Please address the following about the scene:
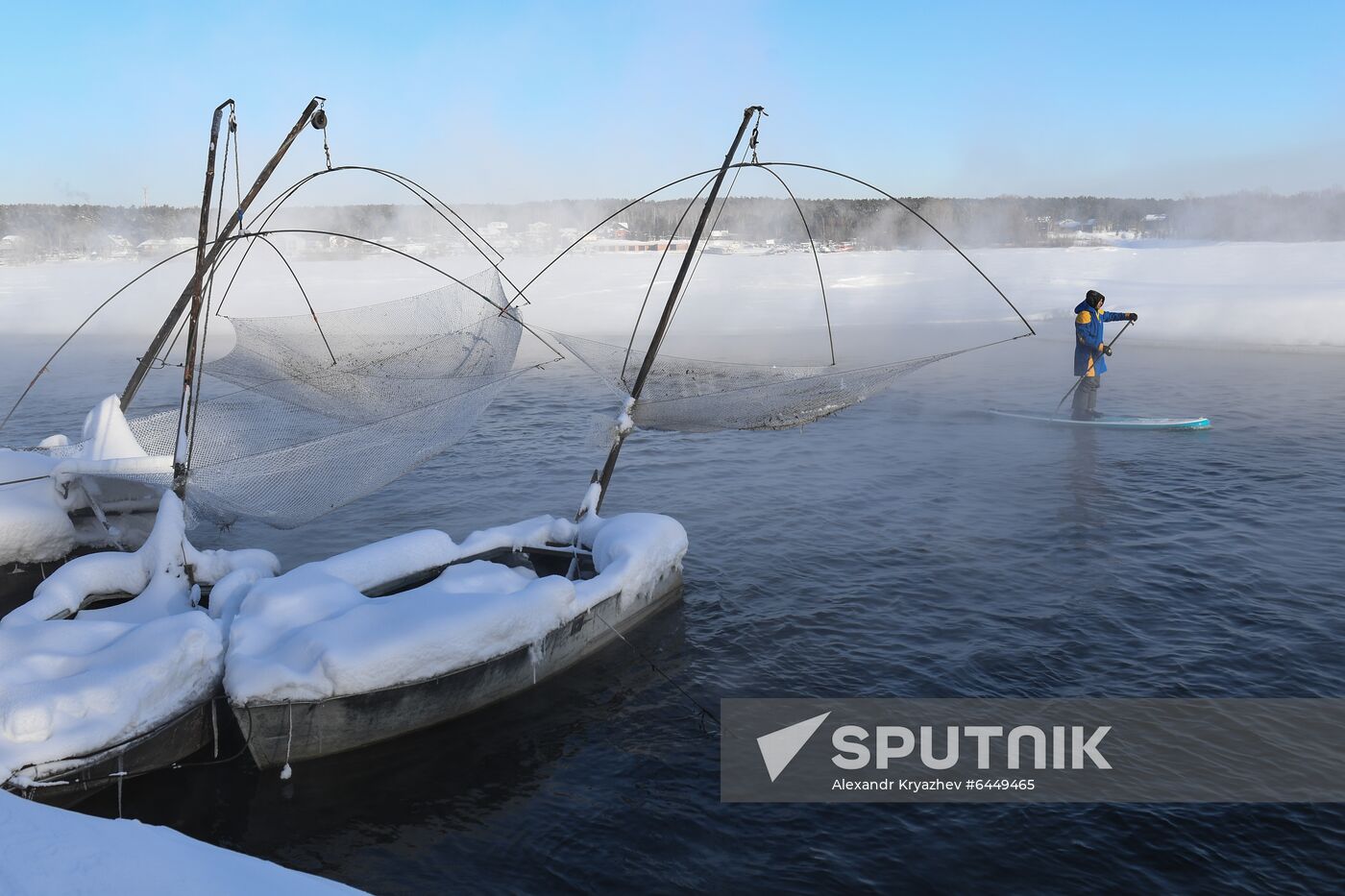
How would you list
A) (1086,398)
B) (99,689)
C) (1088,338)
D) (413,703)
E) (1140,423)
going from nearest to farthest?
(99,689), (413,703), (1088,338), (1140,423), (1086,398)

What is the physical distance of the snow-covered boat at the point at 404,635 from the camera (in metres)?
6.05

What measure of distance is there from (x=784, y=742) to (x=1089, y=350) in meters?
11.3

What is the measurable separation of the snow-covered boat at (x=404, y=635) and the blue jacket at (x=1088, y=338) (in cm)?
1002

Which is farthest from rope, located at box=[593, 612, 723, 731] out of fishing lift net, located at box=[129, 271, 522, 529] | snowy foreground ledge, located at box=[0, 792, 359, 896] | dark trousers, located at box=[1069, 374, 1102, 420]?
dark trousers, located at box=[1069, 374, 1102, 420]

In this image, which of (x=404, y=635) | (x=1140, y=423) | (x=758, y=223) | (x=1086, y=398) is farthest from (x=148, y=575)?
(x=758, y=223)

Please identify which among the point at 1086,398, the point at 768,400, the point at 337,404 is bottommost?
the point at 1086,398

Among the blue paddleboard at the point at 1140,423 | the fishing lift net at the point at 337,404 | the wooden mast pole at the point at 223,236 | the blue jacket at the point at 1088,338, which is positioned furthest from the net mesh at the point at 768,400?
the blue paddleboard at the point at 1140,423

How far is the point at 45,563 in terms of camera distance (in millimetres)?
9164

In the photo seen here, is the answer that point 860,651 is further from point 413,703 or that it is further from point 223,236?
point 223,236

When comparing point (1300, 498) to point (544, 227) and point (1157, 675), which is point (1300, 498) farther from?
point (544, 227)

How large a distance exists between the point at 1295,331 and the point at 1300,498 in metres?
17.5

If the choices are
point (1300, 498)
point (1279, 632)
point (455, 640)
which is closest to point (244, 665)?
point (455, 640)

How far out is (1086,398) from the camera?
1602 centimetres

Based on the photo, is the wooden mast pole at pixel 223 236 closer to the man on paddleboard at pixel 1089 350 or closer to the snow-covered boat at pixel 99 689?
the snow-covered boat at pixel 99 689
